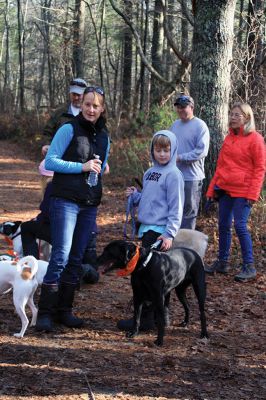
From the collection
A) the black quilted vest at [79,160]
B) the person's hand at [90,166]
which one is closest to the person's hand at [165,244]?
the black quilted vest at [79,160]

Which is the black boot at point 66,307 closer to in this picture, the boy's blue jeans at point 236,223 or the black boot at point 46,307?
the black boot at point 46,307

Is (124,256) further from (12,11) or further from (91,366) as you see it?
(12,11)

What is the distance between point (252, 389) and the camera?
3895 millimetres

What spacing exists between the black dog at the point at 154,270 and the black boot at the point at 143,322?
0.53 ft

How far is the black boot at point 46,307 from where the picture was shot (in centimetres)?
471

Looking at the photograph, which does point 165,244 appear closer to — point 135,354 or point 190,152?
→ point 135,354

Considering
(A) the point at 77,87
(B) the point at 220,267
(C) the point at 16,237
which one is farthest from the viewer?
(B) the point at 220,267

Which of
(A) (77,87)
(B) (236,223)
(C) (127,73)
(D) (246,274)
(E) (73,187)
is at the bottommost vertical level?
(D) (246,274)

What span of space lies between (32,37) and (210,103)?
33326 millimetres

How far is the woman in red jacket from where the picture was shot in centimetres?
644

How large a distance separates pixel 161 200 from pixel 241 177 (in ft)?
6.36

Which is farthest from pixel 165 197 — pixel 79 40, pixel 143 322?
pixel 79 40

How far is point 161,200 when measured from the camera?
4.90 m

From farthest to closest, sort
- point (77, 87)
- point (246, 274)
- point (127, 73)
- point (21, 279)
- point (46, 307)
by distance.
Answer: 1. point (127, 73)
2. point (246, 274)
3. point (77, 87)
4. point (46, 307)
5. point (21, 279)
